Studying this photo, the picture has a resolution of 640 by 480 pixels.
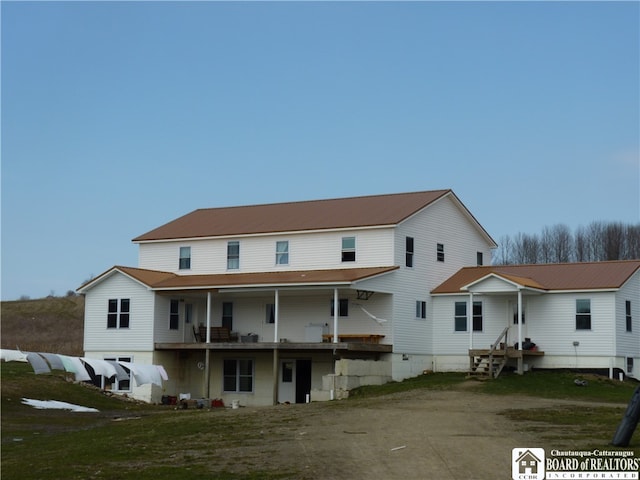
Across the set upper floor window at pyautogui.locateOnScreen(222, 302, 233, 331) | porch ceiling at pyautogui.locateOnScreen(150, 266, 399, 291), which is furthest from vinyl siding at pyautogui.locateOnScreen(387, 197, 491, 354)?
upper floor window at pyautogui.locateOnScreen(222, 302, 233, 331)

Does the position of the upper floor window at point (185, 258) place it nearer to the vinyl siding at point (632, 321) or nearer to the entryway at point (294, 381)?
the entryway at point (294, 381)

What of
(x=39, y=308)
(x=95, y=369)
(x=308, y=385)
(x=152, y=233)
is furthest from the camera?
(x=39, y=308)

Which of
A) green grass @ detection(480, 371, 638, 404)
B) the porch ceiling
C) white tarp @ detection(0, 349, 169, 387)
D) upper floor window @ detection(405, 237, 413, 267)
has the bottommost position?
green grass @ detection(480, 371, 638, 404)

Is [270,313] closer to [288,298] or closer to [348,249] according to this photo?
[288,298]

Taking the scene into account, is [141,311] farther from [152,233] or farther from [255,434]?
[255,434]

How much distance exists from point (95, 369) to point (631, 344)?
72.8ft

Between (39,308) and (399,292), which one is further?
(39,308)

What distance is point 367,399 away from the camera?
36.5 meters

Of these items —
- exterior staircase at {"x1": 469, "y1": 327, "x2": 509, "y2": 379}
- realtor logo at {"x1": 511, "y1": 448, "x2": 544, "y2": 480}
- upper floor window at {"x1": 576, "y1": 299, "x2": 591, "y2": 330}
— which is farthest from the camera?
upper floor window at {"x1": 576, "y1": 299, "x2": 591, "y2": 330}

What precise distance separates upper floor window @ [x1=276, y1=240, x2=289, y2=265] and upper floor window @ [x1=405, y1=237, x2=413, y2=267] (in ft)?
18.9

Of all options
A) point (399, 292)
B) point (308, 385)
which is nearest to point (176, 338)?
point (308, 385)

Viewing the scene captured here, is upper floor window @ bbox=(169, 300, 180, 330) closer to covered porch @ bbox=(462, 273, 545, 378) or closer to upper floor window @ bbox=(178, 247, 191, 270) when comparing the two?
upper floor window @ bbox=(178, 247, 191, 270)

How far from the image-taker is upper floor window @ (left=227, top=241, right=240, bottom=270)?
47.8m

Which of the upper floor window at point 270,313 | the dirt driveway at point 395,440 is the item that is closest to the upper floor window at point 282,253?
the upper floor window at point 270,313
